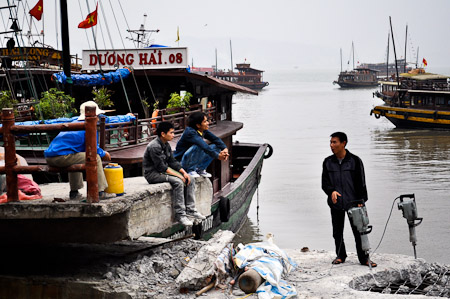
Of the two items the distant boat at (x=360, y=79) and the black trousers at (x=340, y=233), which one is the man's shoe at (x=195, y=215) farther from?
the distant boat at (x=360, y=79)

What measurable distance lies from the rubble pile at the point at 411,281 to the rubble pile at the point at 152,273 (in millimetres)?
2025

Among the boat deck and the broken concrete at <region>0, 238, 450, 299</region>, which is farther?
the boat deck

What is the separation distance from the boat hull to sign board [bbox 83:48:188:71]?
28.2 meters

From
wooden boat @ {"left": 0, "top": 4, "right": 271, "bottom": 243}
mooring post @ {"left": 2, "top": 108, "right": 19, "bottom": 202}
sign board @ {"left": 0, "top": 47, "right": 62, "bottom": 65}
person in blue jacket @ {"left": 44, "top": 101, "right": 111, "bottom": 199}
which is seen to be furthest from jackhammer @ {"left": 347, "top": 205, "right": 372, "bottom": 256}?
sign board @ {"left": 0, "top": 47, "right": 62, "bottom": 65}

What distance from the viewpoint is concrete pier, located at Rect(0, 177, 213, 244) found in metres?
6.01

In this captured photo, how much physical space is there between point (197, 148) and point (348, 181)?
212 centimetres

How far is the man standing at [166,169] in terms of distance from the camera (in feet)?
23.9

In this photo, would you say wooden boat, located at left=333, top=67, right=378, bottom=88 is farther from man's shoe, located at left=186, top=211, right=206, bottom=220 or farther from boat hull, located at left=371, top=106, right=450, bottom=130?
man's shoe, located at left=186, top=211, right=206, bottom=220

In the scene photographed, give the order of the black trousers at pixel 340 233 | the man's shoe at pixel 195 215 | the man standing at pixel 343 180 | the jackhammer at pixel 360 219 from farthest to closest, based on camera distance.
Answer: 1. the man's shoe at pixel 195 215
2. the black trousers at pixel 340 233
3. the man standing at pixel 343 180
4. the jackhammer at pixel 360 219

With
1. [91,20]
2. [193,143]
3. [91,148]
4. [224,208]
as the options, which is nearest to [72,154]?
[91,148]

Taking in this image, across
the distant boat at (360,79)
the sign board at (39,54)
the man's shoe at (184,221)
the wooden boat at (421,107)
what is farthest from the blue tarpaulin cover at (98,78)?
the distant boat at (360,79)

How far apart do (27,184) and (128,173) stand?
3648 mm

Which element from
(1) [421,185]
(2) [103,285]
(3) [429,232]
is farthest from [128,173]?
(1) [421,185]

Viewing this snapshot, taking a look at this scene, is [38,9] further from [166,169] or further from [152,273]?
[152,273]
